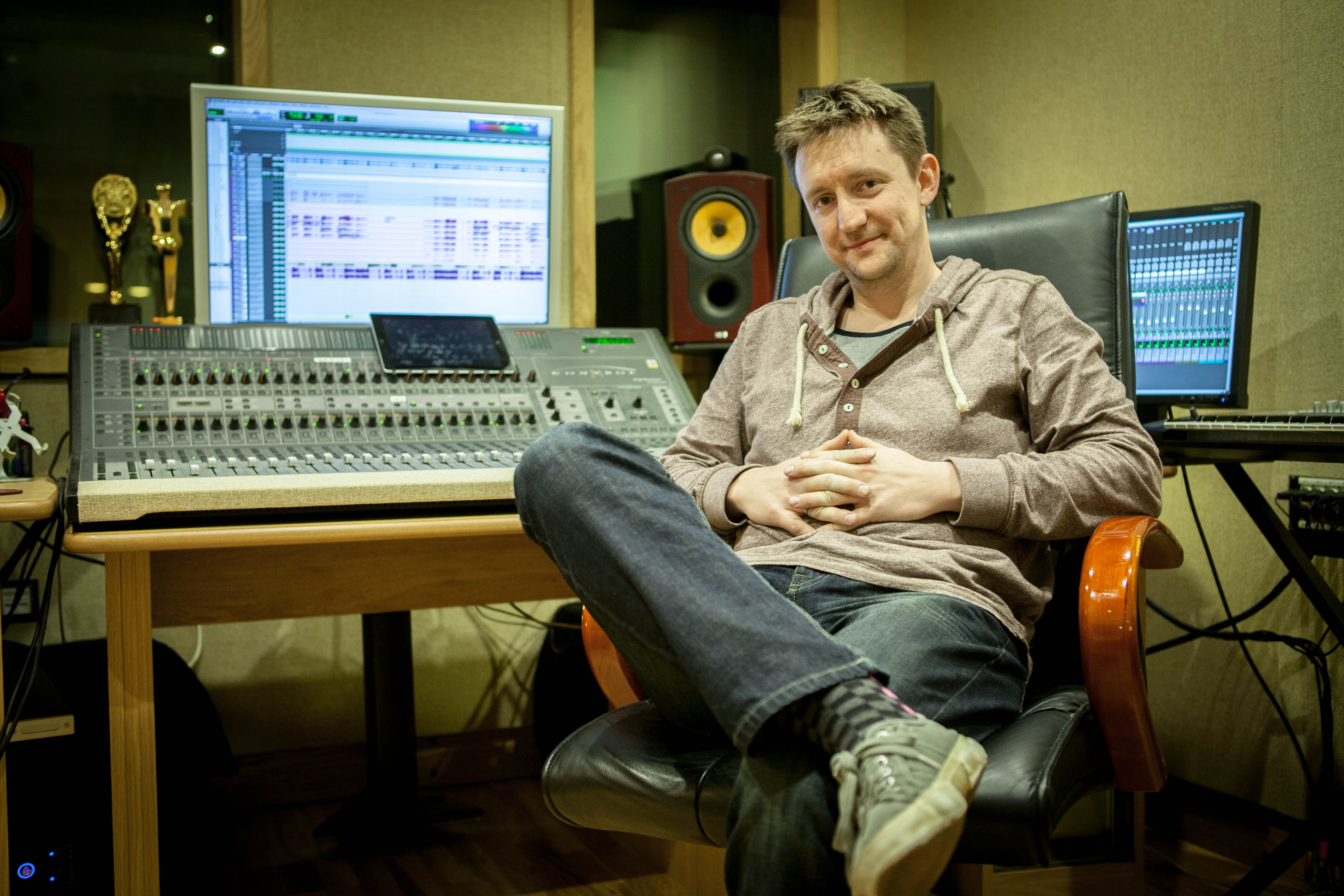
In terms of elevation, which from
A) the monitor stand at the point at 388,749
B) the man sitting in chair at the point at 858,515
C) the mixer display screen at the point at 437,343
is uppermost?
the mixer display screen at the point at 437,343

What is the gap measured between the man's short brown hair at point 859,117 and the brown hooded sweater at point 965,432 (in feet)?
0.58

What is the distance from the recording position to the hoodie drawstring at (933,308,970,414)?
4.17 ft

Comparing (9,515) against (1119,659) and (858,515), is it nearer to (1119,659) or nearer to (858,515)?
(858,515)

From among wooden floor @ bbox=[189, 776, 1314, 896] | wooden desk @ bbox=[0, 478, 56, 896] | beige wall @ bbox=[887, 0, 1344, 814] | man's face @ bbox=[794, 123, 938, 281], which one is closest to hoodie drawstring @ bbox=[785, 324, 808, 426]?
man's face @ bbox=[794, 123, 938, 281]

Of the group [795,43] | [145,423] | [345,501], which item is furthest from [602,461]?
[795,43]

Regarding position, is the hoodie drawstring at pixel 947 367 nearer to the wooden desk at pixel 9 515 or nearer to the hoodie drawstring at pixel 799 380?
the hoodie drawstring at pixel 799 380

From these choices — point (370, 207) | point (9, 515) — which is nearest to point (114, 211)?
point (370, 207)

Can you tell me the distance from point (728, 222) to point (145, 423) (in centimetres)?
139

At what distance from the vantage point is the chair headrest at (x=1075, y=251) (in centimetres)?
142

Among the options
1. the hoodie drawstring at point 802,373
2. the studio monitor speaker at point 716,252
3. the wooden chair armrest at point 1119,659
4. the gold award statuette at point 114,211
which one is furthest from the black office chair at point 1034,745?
the gold award statuette at point 114,211

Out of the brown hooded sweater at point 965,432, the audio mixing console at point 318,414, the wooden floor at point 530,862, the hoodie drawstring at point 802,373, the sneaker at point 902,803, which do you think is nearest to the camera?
the sneaker at point 902,803

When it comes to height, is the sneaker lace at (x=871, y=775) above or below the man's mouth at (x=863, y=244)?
below

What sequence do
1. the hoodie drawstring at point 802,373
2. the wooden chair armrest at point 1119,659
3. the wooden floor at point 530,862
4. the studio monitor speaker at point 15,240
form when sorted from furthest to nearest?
the studio monitor speaker at point 15,240
the wooden floor at point 530,862
the hoodie drawstring at point 802,373
the wooden chair armrest at point 1119,659

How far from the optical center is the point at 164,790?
1.85 meters
